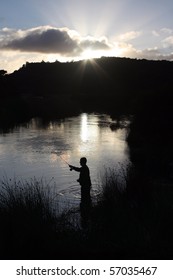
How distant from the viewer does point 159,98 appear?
142 feet

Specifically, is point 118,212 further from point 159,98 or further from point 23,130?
point 23,130

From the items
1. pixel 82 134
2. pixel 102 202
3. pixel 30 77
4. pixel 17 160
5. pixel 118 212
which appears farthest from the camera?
pixel 30 77

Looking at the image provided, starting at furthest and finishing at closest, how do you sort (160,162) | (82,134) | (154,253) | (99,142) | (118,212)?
1. (82,134)
2. (99,142)
3. (160,162)
4. (118,212)
5. (154,253)

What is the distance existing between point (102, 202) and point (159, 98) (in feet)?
101

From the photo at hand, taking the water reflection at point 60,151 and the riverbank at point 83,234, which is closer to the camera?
the riverbank at point 83,234

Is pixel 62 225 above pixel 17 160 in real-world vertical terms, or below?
above

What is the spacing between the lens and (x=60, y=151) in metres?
36.1

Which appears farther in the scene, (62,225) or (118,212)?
(118,212)

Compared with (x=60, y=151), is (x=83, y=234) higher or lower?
higher

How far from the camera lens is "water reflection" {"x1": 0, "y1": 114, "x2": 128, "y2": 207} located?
26156 mm

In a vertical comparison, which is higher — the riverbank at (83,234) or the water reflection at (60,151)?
the riverbank at (83,234)

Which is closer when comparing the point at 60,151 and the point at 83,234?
the point at 83,234

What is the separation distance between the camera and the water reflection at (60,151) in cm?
2616

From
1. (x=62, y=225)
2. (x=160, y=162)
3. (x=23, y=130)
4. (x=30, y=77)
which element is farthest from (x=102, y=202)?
(x=30, y=77)
